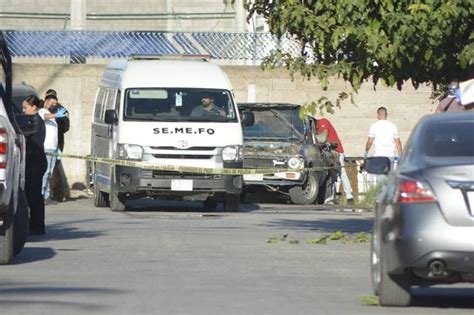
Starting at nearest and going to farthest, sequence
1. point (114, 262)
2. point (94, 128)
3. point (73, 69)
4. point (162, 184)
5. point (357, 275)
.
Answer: point (357, 275)
point (114, 262)
point (162, 184)
point (94, 128)
point (73, 69)

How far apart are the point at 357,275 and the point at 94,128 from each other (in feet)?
43.4

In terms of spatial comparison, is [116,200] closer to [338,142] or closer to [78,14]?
[338,142]

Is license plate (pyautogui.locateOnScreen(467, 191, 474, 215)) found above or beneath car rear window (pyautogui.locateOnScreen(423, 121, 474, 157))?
beneath

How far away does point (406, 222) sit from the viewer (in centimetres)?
1066

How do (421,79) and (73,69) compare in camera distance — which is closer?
(421,79)

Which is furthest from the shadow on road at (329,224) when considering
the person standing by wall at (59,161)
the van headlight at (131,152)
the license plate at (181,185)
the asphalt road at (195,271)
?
the person standing by wall at (59,161)

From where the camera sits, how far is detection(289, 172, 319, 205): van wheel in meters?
27.4

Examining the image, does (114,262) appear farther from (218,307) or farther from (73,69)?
(73,69)

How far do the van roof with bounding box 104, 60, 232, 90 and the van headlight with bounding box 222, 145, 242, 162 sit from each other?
1086mm

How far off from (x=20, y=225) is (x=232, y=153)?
9071 millimetres

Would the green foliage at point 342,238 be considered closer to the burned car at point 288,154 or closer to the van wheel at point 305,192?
the burned car at point 288,154

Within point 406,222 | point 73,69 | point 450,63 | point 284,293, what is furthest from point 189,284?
point 73,69

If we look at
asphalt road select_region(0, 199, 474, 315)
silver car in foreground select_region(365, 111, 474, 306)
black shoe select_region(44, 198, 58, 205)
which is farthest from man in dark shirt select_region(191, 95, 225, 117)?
silver car in foreground select_region(365, 111, 474, 306)

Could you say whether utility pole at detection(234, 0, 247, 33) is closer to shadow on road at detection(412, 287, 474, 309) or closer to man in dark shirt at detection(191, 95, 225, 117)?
man in dark shirt at detection(191, 95, 225, 117)
